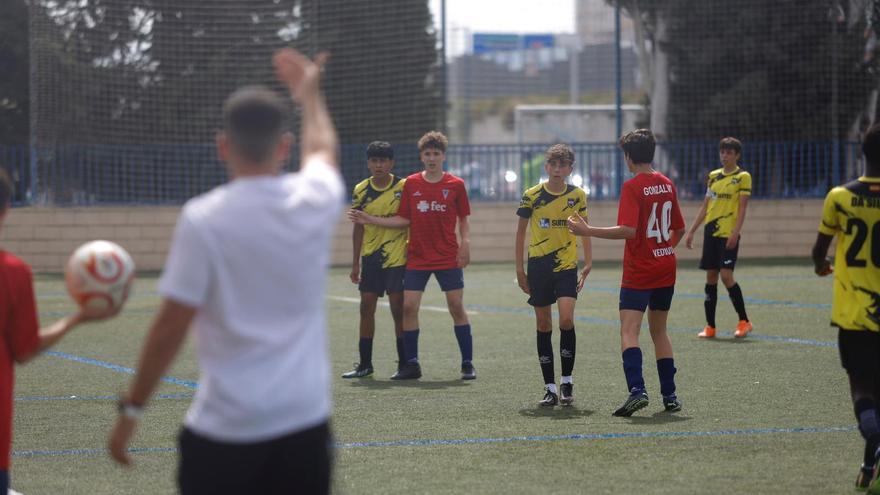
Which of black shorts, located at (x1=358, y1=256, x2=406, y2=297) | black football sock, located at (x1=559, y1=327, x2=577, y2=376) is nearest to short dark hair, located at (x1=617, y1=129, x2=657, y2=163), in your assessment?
black football sock, located at (x1=559, y1=327, x2=577, y2=376)

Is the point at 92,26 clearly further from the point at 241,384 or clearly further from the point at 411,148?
the point at 241,384

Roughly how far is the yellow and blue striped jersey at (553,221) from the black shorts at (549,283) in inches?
1.7

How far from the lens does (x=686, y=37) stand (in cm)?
2759

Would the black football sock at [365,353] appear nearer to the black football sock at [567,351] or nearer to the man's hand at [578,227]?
the black football sock at [567,351]

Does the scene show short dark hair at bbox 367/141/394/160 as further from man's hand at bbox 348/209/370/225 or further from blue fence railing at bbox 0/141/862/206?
blue fence railing at bbox 0/141/862/206

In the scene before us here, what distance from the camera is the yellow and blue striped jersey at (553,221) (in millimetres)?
9062

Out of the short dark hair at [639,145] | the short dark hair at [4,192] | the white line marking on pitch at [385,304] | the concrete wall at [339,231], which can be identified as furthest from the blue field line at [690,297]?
the short dark hair at [4,192]

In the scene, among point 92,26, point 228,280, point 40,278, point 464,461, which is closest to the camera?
point 228,280

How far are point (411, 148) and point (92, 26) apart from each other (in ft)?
23.9

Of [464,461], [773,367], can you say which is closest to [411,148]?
[773,367]

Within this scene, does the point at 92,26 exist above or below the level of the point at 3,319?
above

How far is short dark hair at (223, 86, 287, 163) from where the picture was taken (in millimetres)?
3541

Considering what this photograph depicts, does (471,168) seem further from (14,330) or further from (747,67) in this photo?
(14,330)

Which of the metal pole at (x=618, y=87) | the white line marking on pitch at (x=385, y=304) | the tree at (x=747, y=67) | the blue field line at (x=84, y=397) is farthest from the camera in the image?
the tree at (x=747, y=67)
